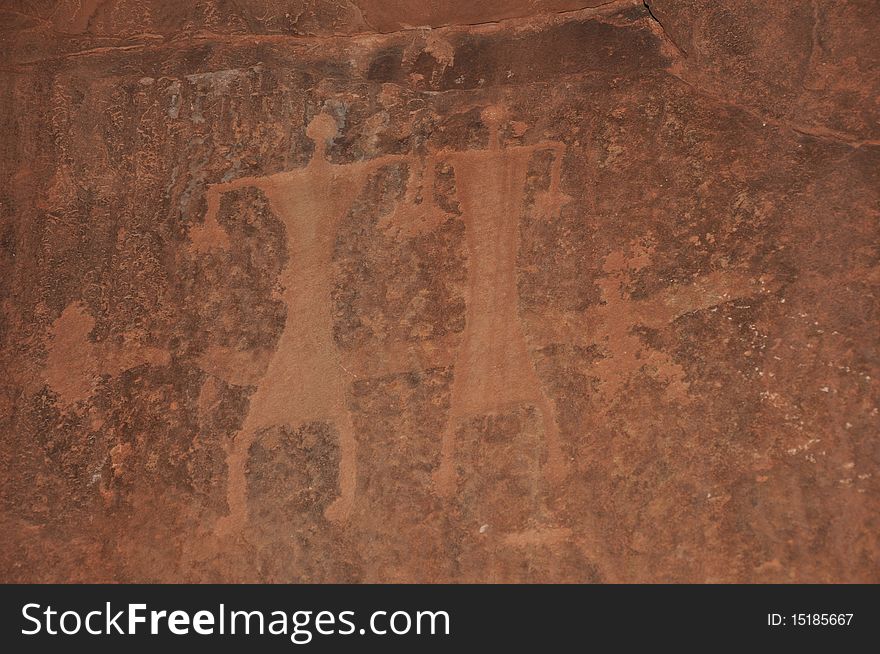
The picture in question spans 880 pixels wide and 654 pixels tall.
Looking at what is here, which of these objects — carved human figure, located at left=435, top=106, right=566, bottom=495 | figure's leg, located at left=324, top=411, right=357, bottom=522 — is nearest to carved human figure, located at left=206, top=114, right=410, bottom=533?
figure's leg, located at left=324, top=411, right=357, bottom=522

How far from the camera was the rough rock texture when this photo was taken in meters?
2.04

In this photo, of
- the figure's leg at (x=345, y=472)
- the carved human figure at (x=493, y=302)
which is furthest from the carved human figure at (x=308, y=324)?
the carved human figure at (x=493, y=302)

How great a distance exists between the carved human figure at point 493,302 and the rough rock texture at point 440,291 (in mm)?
11

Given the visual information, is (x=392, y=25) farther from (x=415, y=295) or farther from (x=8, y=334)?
(x=8, y=334)

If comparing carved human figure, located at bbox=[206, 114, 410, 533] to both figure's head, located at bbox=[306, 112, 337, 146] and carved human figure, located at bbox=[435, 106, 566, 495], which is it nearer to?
figure's head, located at bbox=[306, 112, 337, 146]

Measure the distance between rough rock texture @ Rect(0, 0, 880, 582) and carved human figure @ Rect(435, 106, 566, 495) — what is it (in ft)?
0.04

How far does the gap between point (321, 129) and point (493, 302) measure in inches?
33.4

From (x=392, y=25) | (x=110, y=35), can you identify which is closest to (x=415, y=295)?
(x=392, y=25)

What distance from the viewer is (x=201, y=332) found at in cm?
234

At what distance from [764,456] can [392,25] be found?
187 centimetres

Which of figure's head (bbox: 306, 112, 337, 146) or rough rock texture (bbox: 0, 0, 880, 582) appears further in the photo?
figure's head (bbox: 306, 112, 337, 146)

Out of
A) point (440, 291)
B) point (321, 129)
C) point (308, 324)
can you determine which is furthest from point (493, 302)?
point (321, 129)

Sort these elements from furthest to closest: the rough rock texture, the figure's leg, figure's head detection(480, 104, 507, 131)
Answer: figure's head detection(480, 104, 507, 131), the figure's leg, the rough rock texture

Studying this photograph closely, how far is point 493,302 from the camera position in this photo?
228cm
